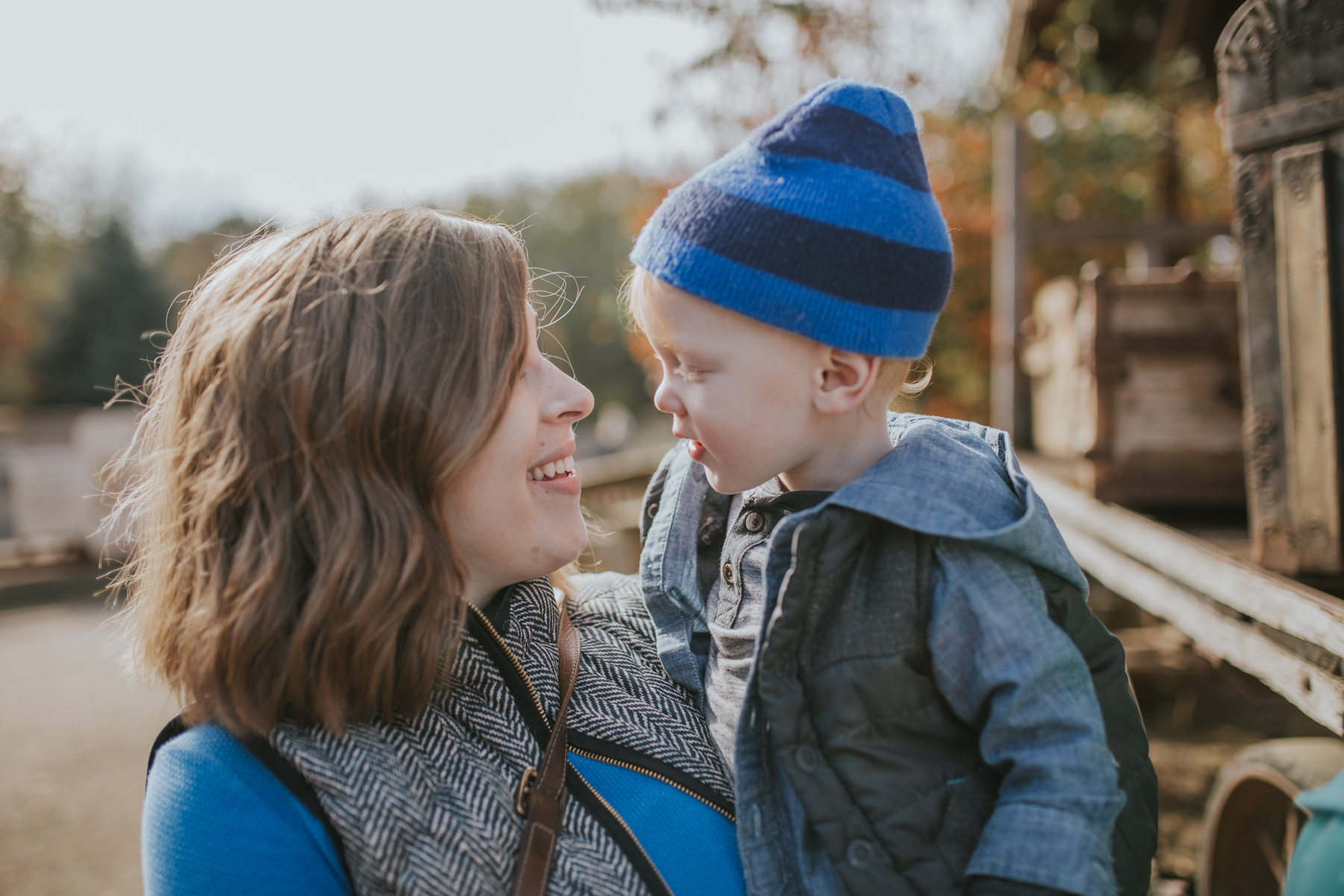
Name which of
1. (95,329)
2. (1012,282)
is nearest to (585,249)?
(95,329)

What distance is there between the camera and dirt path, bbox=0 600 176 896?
4.04 meters

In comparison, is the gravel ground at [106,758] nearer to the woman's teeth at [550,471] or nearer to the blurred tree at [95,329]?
the woman's teeth at [550,471]

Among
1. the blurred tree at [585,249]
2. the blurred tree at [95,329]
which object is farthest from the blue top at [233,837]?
the blurred tree at [95,329]

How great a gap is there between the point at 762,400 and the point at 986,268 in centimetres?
589

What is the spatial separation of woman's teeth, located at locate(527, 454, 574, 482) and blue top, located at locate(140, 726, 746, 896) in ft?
2.06

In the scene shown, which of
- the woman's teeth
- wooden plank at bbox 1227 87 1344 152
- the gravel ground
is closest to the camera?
the woman's teeth

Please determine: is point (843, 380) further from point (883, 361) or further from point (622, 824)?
point (622, 824)

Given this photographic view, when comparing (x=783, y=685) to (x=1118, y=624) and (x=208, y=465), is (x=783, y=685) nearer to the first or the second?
(x=208, y=465)

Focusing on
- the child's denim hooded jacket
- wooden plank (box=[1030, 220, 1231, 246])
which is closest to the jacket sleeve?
A: the child's denim hooded jacket

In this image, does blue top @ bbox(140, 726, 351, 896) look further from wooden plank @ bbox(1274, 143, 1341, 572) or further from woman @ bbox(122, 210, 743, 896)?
wooden plank @ bbox(1274, 143, 1341, 572)

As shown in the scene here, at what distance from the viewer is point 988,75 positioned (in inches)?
305

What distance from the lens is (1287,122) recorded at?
1799 mm

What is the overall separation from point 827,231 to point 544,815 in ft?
3.18

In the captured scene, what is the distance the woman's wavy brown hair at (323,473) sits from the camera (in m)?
1.28
